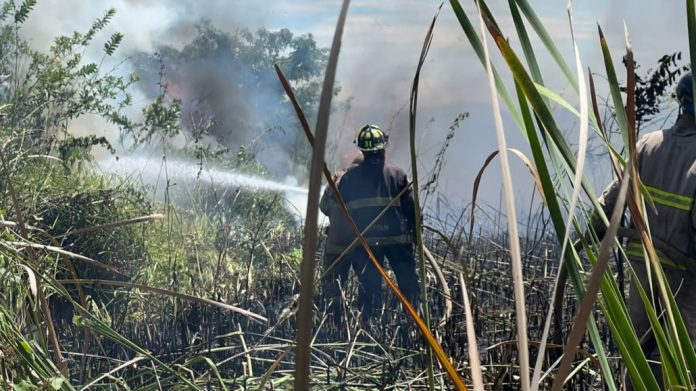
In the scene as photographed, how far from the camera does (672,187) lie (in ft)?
14.0

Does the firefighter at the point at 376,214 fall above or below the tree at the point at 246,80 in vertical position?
below

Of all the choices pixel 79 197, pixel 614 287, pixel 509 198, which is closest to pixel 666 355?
pixel 614 287

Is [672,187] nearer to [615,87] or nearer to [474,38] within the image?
[615,87]

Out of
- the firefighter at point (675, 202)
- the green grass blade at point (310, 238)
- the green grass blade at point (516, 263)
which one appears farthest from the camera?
the firefighter at point (675, 202)

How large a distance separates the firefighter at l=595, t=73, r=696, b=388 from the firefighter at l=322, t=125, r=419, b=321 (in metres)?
2.88

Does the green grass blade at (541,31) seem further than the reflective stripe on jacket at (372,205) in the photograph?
No

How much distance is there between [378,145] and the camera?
7.42 meters

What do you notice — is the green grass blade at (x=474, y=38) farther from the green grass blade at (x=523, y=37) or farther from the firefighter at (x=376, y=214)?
the firefighter at (x=376, y=214)

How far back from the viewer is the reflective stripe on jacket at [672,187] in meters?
4.19

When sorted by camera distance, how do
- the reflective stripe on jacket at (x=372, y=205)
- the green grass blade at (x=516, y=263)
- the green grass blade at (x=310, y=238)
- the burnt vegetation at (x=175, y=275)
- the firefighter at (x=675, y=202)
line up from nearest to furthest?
1. the green grass blade at (x=310, y=238)
2. the green grass blade at (x=516, y=263)
3. the burnt vegetation at (x=175, y=275)
4. the firefighter at (x=675, y=202)
5. the reflective stripe on jacket at (x=372, y=205)

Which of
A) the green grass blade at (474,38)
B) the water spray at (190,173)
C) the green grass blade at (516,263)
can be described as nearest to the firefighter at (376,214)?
the water spray at (190,173)

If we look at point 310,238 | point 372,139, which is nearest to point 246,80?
point 372,139

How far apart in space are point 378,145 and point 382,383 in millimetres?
4289

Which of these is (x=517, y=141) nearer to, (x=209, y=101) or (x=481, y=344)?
(x=209, y=101)
